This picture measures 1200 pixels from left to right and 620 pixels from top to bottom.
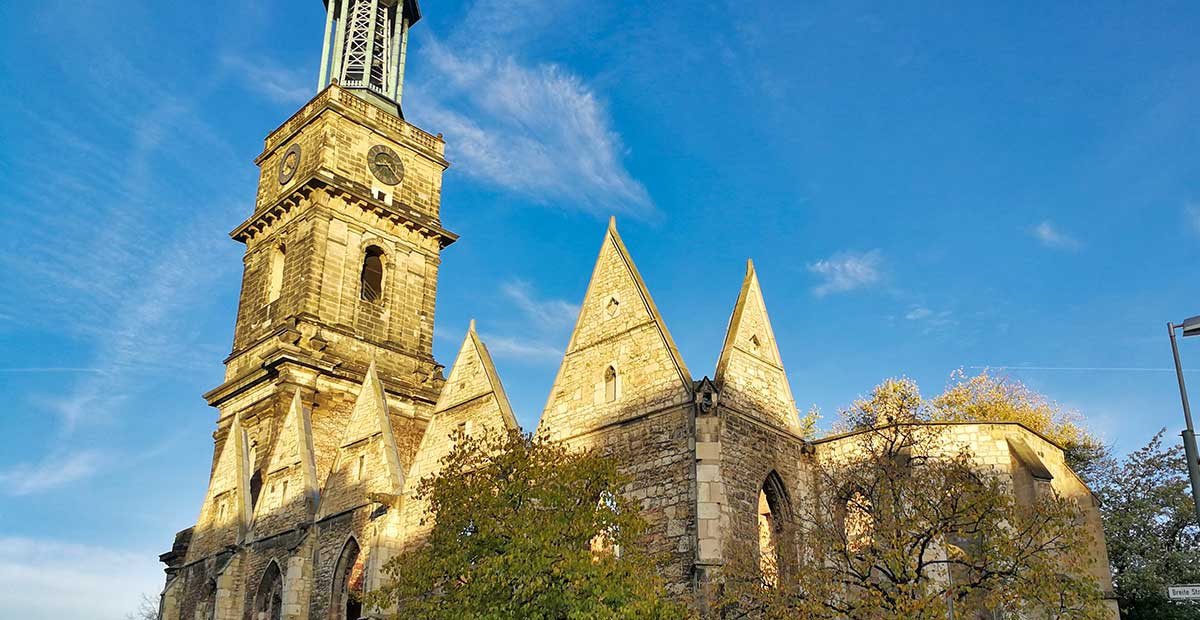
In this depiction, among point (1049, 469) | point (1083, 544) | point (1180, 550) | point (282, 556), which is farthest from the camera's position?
point (1180, 550)

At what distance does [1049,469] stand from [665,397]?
9.35m

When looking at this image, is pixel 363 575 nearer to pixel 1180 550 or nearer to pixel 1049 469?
pixel 1049 469

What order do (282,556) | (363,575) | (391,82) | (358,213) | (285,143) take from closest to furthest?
(363,575)
(282,556)
(358,213)
(285,143)
(391,82)

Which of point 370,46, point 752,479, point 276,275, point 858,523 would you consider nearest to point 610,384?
point 752,479

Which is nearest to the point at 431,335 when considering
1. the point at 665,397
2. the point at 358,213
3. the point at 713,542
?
the point at 358,213

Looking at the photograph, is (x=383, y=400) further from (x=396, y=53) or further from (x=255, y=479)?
(x=396, y=53)

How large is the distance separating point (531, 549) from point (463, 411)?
9.11m

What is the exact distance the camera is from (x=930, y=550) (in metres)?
23.2

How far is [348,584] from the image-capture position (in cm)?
2802

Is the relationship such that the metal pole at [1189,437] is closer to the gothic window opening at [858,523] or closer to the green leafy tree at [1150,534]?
the gothic window opening at [858,523]

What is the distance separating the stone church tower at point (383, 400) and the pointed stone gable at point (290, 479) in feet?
0.26

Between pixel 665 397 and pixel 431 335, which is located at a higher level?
pixel 431 335

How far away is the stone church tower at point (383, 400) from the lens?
2208cm

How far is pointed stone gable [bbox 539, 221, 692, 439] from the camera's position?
74.8 ft
